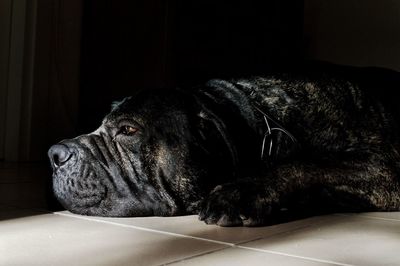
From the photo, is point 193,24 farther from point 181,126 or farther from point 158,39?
point 181,126

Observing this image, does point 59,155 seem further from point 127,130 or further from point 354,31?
point 354,31

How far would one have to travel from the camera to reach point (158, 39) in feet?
14.0

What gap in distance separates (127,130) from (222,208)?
1.23ft

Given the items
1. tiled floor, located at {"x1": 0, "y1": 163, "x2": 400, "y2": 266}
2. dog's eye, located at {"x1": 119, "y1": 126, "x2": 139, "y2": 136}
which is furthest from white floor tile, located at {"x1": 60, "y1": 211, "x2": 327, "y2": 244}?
dog's eye, located at {"x1": 119, "y1": 126, "x2": 139, "y2": 136}

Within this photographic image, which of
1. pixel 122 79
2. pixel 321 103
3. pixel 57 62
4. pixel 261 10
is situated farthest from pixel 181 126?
pixel 261 10

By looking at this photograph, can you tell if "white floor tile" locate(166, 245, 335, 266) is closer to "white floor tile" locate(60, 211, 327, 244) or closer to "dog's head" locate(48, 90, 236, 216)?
"white floor tile" locate(60, 211, 327, 244)

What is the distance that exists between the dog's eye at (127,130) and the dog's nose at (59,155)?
16 centimetres

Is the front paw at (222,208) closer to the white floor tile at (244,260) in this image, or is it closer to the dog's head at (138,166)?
the dog's head at (138,166)

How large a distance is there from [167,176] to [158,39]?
260 centimetres

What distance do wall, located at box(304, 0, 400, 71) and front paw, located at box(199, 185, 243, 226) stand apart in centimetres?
294

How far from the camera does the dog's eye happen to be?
183cm

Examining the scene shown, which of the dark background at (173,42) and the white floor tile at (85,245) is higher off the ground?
the dark background at (173,42)

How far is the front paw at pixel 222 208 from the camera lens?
163 centimetres

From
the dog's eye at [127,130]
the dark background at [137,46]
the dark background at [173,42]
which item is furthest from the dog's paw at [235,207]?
the dark background at [173,42]
